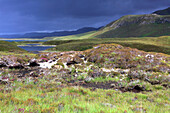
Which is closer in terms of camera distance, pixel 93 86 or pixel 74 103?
Answer: pixel 74 103

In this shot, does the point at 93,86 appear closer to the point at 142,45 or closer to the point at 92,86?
the point at 92,86

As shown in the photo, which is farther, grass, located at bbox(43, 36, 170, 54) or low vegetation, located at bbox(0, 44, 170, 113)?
grass, located at bbox(43, 36, 170, 54)

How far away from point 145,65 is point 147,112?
15056mm

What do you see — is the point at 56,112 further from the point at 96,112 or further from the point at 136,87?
the point at 136,87

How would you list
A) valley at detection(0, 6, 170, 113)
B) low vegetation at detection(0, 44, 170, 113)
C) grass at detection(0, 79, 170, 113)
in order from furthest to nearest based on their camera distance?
1. low vegetation at detection(0, 44, 170, 113)
2. valley at detection(0, 6, 170, 113)
3. grass at detection(0, 79, 170, 113)

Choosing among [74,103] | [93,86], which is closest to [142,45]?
[93,86]

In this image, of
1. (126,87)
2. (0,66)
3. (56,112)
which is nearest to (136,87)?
(126,87)

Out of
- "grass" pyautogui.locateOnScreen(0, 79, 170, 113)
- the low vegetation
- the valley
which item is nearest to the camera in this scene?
"grass" pyautogui.locateOnScreen(0, 79, 170, 113)

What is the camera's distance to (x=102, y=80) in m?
13.5

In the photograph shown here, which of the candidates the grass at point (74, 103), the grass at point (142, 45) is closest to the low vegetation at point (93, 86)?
the grass at point (74, 103)

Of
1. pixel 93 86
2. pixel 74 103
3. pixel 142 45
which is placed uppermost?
pixel 74 103

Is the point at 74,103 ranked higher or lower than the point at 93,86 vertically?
higher

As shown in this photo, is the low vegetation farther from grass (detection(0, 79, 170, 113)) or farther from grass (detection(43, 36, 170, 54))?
grass (detection(43, 36, 170, 54))

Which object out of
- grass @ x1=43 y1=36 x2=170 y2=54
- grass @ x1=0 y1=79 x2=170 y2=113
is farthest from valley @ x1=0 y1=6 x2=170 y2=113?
grass @ x1=43 y1=36 x2=170 y2=54
